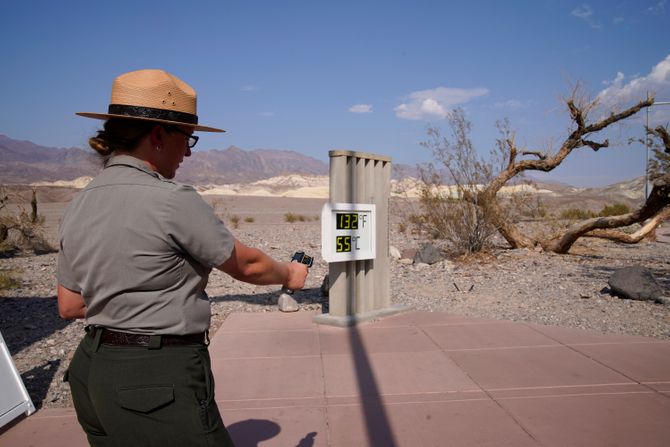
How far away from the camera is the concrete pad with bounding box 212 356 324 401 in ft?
16.2

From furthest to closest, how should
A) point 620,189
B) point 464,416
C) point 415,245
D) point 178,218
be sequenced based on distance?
point 620,189
point 415,245
point 464,416
point 178,218

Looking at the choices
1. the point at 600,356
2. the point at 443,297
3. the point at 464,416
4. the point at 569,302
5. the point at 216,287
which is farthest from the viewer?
the point at 216,287

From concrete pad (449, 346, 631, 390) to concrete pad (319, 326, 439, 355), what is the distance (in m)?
0.53

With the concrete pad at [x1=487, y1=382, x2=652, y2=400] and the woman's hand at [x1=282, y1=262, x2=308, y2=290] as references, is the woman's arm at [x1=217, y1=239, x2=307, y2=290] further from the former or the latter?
the concrete pad at [x1=487, y1=382, x2=652, y2=400]

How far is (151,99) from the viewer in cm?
218

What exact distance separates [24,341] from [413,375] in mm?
4448

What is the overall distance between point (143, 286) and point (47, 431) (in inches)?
113

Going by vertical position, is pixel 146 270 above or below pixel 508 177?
below

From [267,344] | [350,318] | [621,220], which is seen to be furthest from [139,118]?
[621,220]

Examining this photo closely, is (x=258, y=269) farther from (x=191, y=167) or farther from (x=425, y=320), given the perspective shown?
(x=191, y=167)

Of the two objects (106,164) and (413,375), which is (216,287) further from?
(106,164)

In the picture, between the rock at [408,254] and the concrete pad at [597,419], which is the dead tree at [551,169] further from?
the concrete pad at [597,419]

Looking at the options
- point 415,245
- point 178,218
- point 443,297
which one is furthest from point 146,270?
point 415,245

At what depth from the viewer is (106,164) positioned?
2320mm
